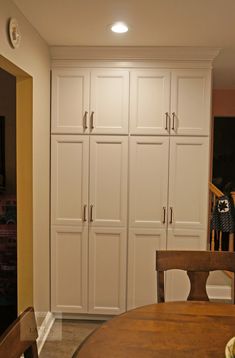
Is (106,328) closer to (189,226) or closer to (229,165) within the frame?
(189,226)

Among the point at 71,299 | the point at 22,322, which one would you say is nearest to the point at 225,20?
the point at 22,322

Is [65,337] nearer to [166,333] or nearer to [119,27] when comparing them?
[166,333]

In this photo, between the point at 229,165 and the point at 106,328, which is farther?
the point at 229,165

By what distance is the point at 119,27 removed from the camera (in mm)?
2730

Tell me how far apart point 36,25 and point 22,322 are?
89.1 inches

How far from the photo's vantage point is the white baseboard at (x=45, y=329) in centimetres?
303

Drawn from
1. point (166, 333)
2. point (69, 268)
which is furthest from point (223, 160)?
point (166, 333)

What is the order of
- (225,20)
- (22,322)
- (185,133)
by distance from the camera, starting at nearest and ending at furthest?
(22,322)
(225,20)
(185,133)

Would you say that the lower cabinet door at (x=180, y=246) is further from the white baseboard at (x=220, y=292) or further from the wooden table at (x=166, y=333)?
the wooden table at (x=166, y=333)

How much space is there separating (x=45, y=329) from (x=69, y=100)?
205cm

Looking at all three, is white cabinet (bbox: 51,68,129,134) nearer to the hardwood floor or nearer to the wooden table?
the hardwood floor

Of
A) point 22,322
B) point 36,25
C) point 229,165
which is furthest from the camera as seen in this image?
point 229,165

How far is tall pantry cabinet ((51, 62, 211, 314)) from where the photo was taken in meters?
3.31

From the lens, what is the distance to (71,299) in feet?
11.4
